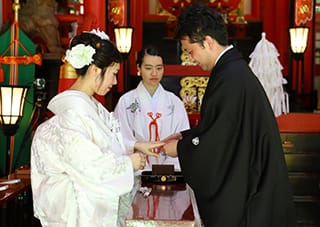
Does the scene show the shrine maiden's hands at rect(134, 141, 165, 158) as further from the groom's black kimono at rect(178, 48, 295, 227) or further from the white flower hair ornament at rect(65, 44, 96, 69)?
the white flower hair ornament at rect(65, 44, 96, 69)

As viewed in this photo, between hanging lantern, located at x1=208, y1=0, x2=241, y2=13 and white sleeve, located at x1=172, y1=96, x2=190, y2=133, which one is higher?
hanging lantern, located at x1=208, y1=0, x2=241, y2=13

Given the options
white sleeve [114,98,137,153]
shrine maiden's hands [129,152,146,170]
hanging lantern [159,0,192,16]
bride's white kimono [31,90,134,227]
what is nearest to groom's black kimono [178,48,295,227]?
shrine maiden's hands [129,152,146,170]

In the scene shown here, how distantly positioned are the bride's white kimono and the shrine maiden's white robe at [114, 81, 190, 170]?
245 centimetres

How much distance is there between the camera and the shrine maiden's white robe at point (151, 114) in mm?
5949

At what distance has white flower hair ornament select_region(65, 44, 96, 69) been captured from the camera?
3.37 m

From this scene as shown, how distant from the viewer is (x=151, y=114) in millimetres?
6008

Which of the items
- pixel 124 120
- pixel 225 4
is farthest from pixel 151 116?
pixel 225 4

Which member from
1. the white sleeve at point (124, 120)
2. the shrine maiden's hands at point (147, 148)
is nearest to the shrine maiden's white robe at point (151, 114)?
the white sleeve at point (124, 120)

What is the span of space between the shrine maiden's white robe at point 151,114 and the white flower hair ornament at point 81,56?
8.33ft

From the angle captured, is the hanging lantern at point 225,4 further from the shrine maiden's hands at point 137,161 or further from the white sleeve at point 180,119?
the shrine maiden's hands at point 137,161

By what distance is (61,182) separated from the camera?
3367 millimetres

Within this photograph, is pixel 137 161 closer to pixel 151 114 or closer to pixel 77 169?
pixel 77 169

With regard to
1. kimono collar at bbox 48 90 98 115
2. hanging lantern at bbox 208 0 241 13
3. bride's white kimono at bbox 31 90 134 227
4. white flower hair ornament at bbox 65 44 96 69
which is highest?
hanging lantern at bbox 208 0 241 13

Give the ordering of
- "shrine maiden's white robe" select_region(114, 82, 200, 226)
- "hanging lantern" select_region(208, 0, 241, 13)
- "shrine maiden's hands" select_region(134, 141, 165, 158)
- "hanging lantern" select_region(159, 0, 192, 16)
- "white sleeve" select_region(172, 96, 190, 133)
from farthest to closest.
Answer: "hanging lantern" select_region(159, 0, 192, 16) → "hanging lantern" select_region(208, 0, 241, 13) → "white sleeve" select_region(172, 96, 190, 133) → "shrine maiden's white robe" select_region(114, 82, 200, 226) → "shrine maiden's hands" select_region(134, 141, 165, 158)
